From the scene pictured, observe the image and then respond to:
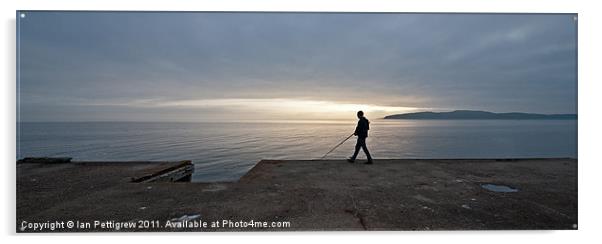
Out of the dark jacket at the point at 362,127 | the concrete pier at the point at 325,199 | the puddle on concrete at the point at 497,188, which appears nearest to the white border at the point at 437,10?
the concrete pier at the point at 325,199

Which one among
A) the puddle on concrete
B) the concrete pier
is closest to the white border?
the concrete pier

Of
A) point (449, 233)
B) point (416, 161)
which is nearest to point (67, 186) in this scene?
point (449, 233)

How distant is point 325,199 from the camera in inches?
139

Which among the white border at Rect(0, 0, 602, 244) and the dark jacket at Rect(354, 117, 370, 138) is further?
the dark jacket at Rect(354, 117, 370, 138)

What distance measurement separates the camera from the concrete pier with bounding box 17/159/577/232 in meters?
3.06

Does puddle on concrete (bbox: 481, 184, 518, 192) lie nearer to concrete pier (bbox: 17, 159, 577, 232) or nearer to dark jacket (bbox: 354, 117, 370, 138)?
concrete pier (bbox: 17, 159, 577, 232)

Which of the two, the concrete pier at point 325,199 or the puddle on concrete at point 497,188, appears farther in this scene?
the puddle on concrete at point 497,188

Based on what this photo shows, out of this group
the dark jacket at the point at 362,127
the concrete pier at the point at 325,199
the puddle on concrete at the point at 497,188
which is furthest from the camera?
the dark jacket at the point at 362,127

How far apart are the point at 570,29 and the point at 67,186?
824cm

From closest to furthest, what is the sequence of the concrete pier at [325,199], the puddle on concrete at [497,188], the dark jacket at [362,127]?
1. the concrete pier at [325,199]
2. the puddle on concrete at [497,188]
3. the dark jacket at [362,127]

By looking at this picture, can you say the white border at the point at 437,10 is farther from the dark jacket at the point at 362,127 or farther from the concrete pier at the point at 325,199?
the dark jacket at the point at 362,127

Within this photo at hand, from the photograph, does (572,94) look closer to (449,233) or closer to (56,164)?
(449,233)

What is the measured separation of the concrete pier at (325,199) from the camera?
3061 mm
